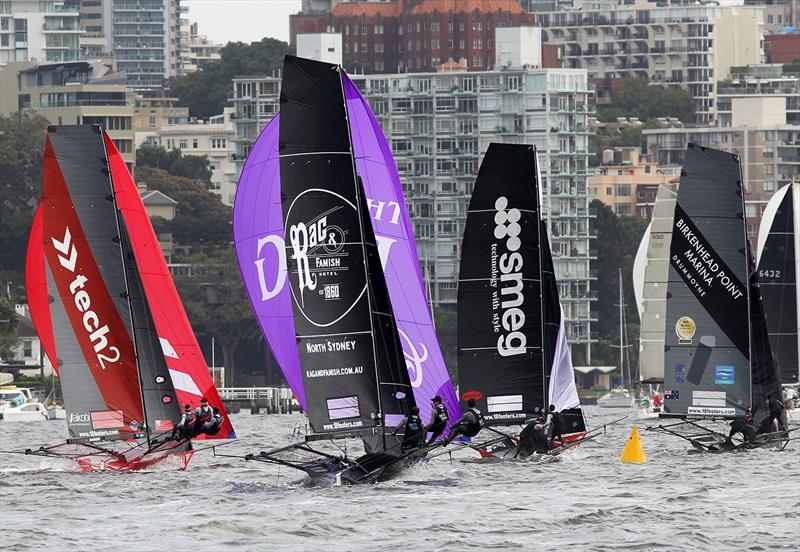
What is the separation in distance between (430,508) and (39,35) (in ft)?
570

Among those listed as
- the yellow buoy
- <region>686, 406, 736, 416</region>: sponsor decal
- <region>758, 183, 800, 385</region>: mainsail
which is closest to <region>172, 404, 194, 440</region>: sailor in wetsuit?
the yellow buoy

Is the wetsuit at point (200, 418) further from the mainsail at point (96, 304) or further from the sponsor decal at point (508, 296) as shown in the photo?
the sponsor decal at point (508, 296)

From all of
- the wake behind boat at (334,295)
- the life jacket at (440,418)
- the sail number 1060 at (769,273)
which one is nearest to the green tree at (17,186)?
the sail number 1060 at (769,273)

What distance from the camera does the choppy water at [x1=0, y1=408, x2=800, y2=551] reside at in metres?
26.0

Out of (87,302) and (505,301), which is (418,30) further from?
(87,302)

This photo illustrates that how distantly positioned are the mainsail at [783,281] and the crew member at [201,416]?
16567mm

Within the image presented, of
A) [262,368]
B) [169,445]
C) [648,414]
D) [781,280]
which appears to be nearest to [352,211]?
[169,445]

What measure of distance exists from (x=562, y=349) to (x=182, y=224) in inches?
3945

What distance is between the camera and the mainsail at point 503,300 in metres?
35.7

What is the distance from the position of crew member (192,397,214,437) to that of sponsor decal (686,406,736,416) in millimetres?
8861

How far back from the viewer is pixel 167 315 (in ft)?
119

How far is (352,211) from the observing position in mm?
29562

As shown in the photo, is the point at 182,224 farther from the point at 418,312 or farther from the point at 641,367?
the point at 418,312

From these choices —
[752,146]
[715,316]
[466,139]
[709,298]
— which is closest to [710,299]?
[709,298]
